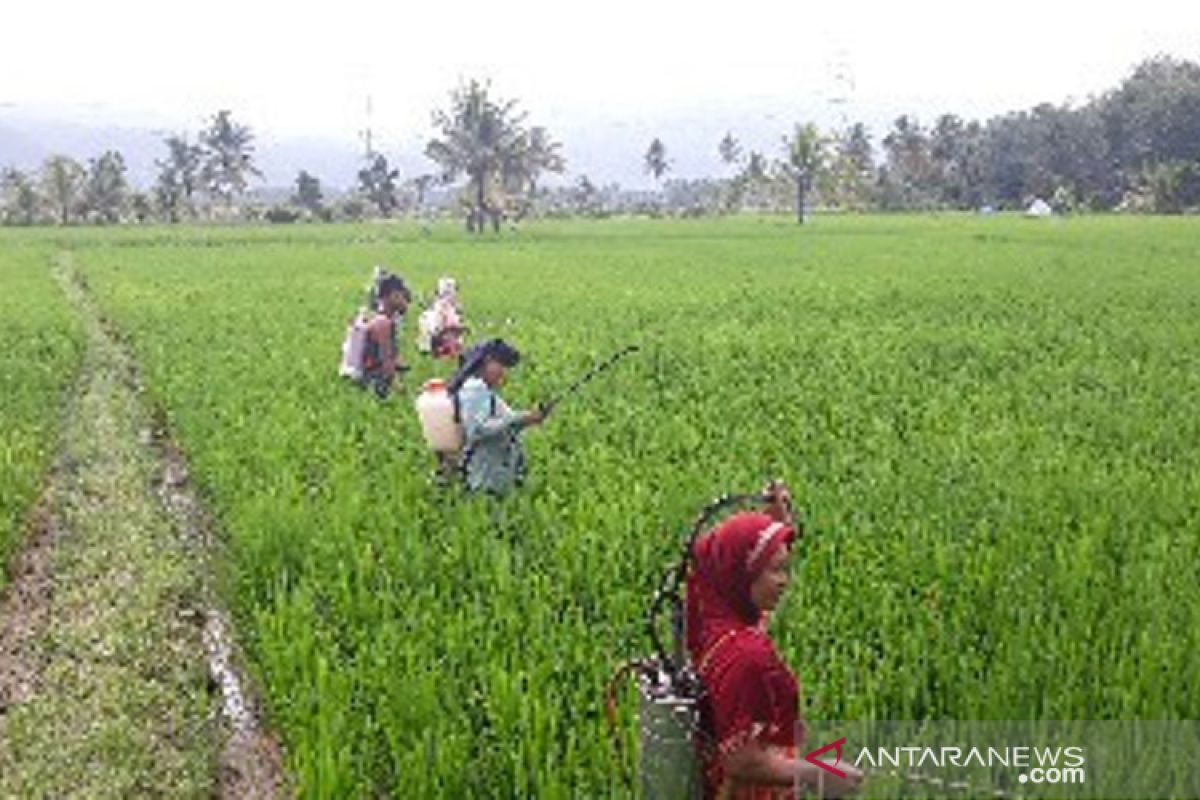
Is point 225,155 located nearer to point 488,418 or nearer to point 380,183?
point 380,183

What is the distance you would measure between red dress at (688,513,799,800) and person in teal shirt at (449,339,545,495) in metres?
3.50

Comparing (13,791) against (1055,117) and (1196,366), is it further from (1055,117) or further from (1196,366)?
(1055,117)

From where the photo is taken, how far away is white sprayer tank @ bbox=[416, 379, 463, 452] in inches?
263

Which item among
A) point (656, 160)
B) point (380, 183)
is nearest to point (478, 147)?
point (380, 183)

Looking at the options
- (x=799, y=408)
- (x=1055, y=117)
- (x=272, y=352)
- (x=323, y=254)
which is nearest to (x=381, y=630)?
(x=799, y=408)

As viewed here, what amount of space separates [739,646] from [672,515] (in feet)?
11.1

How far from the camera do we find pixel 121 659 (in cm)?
545

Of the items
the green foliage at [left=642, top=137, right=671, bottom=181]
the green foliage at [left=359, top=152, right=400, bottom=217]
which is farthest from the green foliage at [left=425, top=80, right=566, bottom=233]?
the green foliage at [left=642, top=137, right=671, bottom=181]

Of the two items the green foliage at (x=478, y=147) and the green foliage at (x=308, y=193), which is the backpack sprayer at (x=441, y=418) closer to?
the green foliage at (x=478, y=147)

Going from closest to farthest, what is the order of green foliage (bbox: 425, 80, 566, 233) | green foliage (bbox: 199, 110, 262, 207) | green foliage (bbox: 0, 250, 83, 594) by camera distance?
green foliage (bbox: 0, 250, 83, 594), green foliage (bbox: 425, 80, 566, 233), green foliage (bbox: 199, 110, 262, 207)

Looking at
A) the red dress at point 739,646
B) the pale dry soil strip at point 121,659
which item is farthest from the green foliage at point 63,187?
the red dress at point 739,646

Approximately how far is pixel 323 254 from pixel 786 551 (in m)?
33.7

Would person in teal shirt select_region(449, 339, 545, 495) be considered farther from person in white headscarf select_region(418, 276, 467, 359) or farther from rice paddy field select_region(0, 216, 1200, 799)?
person in white headscarf select_region(418, 276, 467, 359)

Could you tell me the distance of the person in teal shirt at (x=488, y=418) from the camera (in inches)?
251
